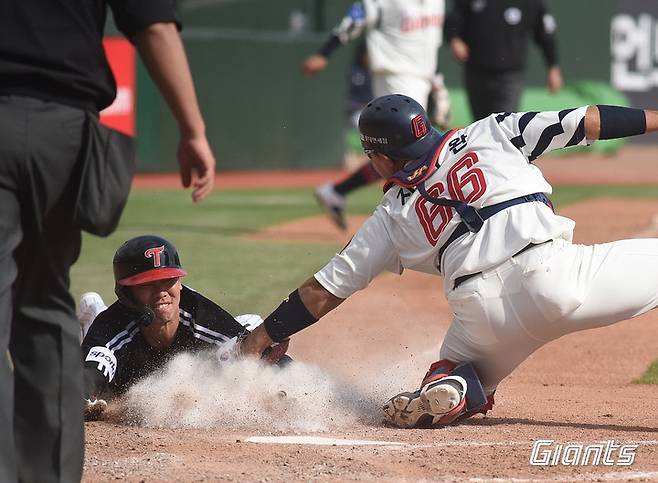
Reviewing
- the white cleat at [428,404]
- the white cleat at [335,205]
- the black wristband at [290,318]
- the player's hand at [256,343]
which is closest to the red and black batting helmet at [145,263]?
the player's hand at [256,343]

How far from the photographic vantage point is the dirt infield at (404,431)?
357 centimetres

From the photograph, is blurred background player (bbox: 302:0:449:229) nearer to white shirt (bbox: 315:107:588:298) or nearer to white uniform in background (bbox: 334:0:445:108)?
white uniform in background (bbox: 334:0:445:108)

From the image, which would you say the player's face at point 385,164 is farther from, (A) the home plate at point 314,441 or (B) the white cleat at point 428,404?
(A) the home plate at point 314,441

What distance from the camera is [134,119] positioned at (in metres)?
16.4

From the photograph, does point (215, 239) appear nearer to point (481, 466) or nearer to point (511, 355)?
point (511, 355)

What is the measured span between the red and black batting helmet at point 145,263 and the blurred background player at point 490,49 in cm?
634

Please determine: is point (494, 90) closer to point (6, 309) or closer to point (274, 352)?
point (274, 352)

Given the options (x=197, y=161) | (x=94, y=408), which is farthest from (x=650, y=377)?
(x=197, y=161)

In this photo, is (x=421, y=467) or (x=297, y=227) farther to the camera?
(x=297, y=227)

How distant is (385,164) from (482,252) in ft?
1.87

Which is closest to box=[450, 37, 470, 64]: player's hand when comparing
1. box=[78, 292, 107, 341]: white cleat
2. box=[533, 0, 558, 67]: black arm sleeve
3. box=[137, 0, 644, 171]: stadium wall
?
box=[533, 0, 558, 67]: black arm sleeve

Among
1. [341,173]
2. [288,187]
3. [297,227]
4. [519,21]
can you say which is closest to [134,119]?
[288,187]

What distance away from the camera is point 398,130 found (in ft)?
14.2

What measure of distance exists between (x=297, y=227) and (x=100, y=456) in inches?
300
